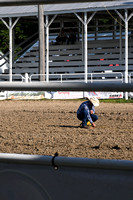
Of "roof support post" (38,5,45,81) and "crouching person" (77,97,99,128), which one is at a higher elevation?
"roof support post" (38,5,45,81)

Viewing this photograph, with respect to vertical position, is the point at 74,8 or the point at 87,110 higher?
the point at 74,8

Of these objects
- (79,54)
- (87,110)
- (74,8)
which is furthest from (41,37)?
(87,110)

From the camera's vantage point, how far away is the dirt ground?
276 inches

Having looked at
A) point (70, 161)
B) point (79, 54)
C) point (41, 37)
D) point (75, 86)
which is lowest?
point (70, 161)

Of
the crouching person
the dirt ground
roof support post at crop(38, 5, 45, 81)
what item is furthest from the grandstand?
the crouching person

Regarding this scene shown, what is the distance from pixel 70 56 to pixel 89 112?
1979 centimetres

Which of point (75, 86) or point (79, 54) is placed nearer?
point (75, 86)

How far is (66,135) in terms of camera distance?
9.25 m

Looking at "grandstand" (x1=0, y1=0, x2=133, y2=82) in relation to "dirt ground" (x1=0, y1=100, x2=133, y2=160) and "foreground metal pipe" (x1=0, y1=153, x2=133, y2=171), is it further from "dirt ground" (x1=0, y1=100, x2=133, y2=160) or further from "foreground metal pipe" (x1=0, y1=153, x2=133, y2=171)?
"foreground metal pipe" (x1=0, y1=153, x2=133, y2=171)

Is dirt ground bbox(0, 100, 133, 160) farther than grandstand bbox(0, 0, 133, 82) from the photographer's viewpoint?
No

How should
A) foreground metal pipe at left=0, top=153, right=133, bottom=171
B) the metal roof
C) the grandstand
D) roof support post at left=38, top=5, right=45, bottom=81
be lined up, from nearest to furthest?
foreground metal pipe at left=0, top=153, right=133, bottom=171 < the metal roof < roof support post at left=38, top=5, right=45, bottom=81 < the grandstand

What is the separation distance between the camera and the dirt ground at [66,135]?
23.0 ft

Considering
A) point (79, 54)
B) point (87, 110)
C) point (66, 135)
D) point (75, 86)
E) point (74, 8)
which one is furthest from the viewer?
point (79, 54)

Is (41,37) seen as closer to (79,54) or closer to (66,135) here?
(79,54)
